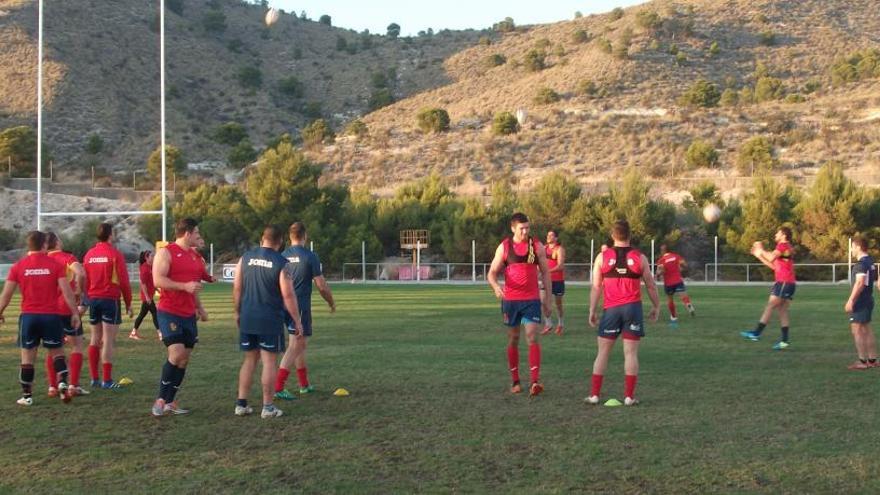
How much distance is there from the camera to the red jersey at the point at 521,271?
34.3 ft

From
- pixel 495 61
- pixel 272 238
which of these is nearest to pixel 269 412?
pixel 272 238

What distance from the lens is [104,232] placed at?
11164mm

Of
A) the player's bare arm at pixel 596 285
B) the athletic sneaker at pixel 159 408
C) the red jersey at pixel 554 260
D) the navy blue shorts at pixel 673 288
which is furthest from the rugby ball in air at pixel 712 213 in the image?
the athletic sneaker at pixel 159 408

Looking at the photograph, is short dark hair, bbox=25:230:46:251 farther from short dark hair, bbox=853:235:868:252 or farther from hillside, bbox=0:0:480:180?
hillside, bbox=0:0:480:180

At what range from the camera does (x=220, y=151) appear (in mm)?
81312

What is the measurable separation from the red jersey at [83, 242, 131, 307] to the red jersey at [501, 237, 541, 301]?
14.5 feet

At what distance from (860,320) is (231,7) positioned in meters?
114

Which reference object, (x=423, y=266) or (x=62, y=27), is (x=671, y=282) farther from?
(x=62, y=27)

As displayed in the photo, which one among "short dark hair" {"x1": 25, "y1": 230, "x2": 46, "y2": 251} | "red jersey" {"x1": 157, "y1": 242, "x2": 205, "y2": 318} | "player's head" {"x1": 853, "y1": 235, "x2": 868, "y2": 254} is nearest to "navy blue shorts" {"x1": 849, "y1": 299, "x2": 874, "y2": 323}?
"player's head" {"x1": 853, "y1": 235, "x2": 868, "y2": 254}

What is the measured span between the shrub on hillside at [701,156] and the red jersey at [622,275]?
A: 55.5 m

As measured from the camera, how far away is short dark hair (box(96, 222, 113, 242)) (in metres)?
11.1

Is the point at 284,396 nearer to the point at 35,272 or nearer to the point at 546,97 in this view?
the point at 35,272

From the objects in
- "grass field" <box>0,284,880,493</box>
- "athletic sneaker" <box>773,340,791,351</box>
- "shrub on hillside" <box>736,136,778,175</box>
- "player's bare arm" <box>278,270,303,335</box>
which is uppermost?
"shrub on hillside" <box>736,136,778,175</box>

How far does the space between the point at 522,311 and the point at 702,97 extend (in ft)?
224
